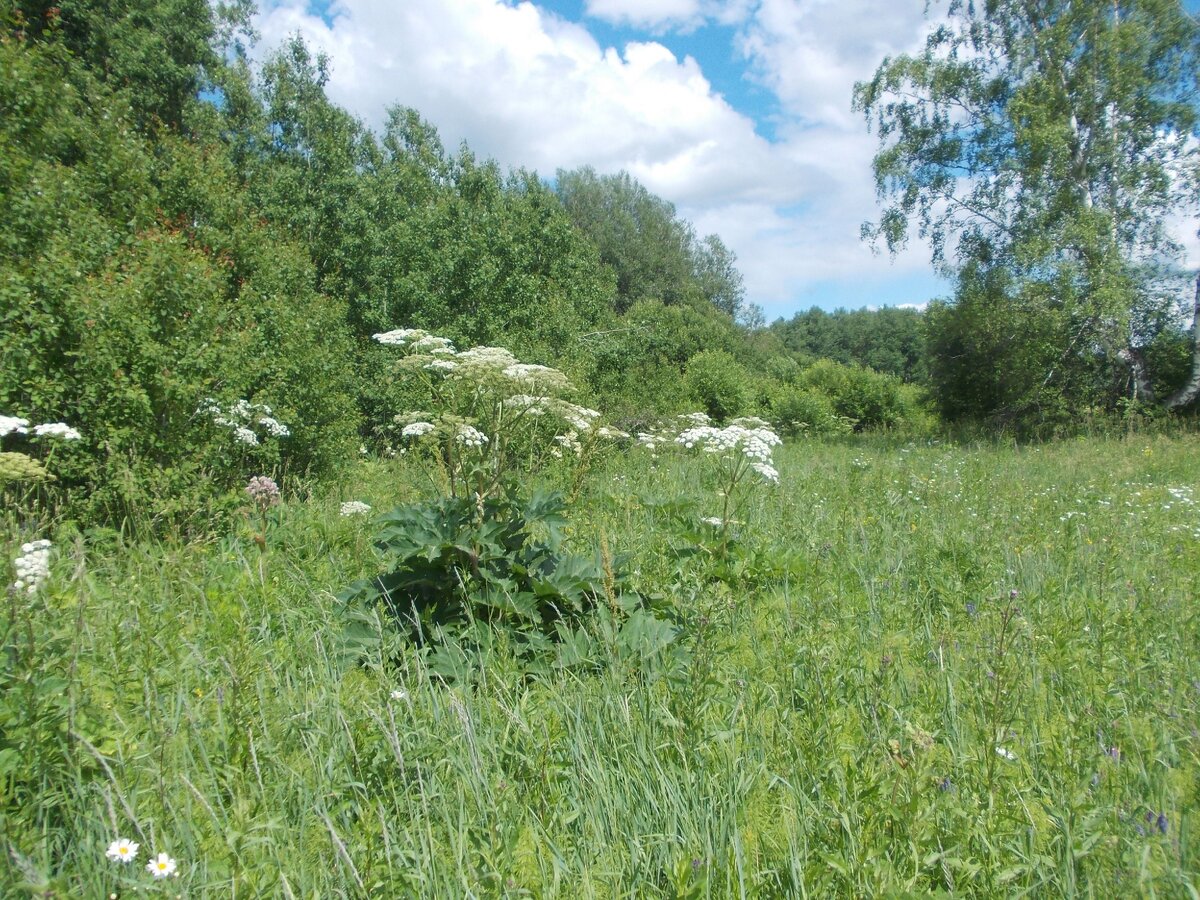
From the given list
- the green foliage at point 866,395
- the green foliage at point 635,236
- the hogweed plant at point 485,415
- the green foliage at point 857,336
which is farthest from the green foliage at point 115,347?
the green foliage at point 857,336

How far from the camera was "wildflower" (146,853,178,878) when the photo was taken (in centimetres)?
162

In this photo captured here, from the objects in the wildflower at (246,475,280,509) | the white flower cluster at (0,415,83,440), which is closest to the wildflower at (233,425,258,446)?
the white flower cluster at (0,415,83,440)

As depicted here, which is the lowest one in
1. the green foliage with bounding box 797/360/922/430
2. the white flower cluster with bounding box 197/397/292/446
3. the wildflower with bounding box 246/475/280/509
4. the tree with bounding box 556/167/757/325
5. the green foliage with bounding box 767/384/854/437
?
the wildflower with bounding box 246/475/280/509

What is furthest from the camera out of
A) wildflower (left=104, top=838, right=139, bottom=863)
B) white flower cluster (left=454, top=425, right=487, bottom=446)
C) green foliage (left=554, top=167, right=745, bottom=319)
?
green foliage (left=554, top=167, right=745, bottom=319)

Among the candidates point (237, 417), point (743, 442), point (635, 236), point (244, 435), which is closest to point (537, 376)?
point (743, 442)

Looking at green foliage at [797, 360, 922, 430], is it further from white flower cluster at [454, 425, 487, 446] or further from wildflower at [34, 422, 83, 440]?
wildflower at [34, 422, 83, 440]

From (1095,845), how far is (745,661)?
60.1 inches

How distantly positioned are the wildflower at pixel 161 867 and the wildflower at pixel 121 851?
0.05 metres

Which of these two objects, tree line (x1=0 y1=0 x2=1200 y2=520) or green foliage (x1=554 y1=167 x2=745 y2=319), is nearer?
tree line (x1=0 y1=0 x2=1200 y2=520)

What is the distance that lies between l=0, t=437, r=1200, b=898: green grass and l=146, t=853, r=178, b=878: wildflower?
0.04m

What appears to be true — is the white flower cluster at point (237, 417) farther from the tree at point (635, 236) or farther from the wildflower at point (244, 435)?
the tree at point (635, 236)

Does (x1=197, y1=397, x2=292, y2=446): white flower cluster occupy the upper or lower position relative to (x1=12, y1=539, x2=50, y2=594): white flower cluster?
upper

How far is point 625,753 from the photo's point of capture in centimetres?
224

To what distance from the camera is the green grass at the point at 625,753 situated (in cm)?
179
